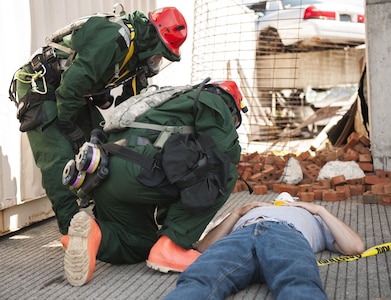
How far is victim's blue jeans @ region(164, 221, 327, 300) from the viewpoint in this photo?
7.41 feet

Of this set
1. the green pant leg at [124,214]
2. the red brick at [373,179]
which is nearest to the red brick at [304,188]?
the red brick at [373,179]

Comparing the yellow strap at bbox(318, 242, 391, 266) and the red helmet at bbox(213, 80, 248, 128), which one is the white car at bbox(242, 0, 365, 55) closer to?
the red helmet at bbox(213, 80, 248, 128)

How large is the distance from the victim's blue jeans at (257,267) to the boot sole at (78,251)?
64 cm

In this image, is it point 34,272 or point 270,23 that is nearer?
point 34,272

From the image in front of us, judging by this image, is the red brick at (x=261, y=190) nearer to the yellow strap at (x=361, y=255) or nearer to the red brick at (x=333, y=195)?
the red brick at (x=333, y=195)

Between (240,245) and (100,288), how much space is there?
0.79 m

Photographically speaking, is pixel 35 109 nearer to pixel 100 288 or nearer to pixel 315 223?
pixel 100 288

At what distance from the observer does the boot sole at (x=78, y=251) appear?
2799 mm

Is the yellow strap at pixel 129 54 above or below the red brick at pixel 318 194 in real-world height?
above

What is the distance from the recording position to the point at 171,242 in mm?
3072

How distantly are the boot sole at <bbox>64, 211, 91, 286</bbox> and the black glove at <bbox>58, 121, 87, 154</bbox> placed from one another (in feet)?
3.15

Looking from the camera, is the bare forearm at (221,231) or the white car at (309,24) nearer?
the bare forearm at (221,231)

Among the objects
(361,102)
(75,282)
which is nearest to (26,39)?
(75,282)

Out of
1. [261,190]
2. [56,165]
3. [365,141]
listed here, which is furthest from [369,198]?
[56,165]
